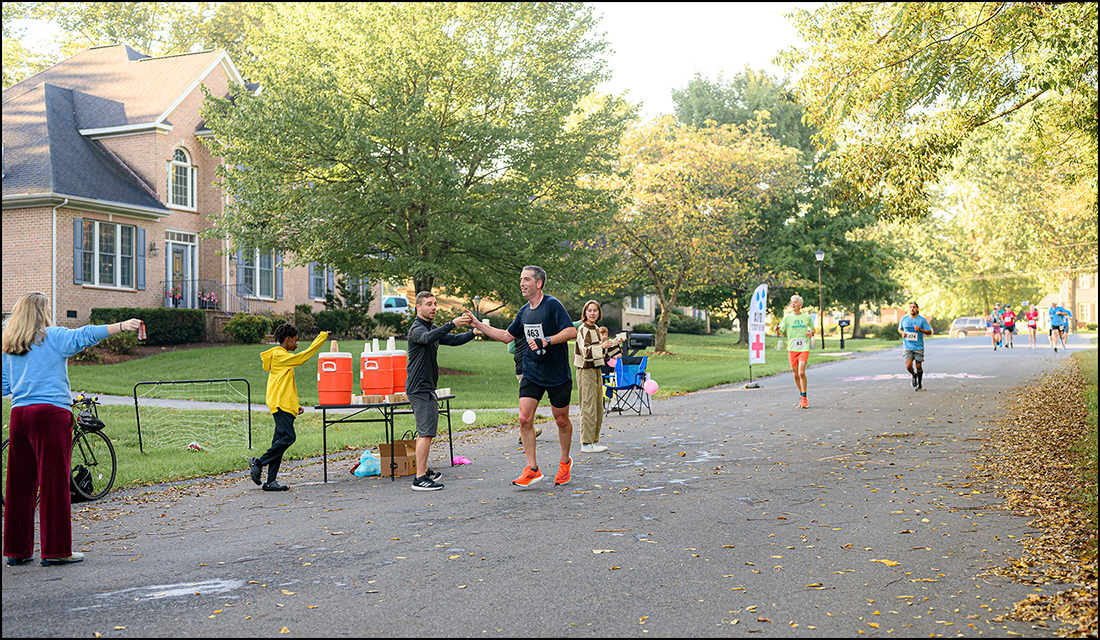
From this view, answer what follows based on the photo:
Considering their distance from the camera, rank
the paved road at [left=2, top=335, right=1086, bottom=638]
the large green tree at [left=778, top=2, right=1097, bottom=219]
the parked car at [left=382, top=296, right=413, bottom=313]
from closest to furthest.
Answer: the paved road at [left=2, top=335, right=1086, bottom=638], the large green tree at [left=778, top=2, right=1097, bottom=219], the parked car at [left=382, top=296, right=413, bottom=313]

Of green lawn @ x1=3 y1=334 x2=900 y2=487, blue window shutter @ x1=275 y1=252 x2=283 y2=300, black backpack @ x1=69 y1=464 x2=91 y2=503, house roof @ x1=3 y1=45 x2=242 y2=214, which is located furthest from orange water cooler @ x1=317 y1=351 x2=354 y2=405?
blue window shutter @ x1=275 y1=252 x2=283 y2=300

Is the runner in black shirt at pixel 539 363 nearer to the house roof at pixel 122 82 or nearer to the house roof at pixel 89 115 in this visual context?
the house roof at pixel 89 115

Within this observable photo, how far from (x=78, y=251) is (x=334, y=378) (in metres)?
22.0

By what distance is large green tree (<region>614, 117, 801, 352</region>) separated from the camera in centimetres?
3559

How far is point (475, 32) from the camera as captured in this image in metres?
26.0

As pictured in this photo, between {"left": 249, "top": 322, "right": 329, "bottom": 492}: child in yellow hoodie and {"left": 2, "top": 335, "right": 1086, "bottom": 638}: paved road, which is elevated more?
{"left": 249, "top": 322, "right": 329, "bottom": 492}: child in yellow hoodie

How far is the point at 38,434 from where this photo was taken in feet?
21.0

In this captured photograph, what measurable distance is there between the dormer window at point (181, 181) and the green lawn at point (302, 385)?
274 inches

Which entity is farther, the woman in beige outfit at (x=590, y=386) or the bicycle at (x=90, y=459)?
the woman in beige outfit at (x=590, y=386)

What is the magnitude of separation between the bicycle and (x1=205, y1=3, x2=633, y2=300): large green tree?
12.4 meters

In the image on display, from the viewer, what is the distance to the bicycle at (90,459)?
356 inches

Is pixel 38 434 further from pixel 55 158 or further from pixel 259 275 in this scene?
pixel 259 275

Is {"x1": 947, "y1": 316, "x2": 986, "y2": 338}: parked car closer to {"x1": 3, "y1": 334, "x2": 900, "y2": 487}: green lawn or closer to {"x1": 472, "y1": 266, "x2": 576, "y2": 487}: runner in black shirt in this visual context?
{"x1": 3, "y1": 334, "x2": 900, "y2": 487}: green lawn

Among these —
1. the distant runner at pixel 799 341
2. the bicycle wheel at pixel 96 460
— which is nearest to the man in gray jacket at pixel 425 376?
the bicycle wheel at pixel 96 460
